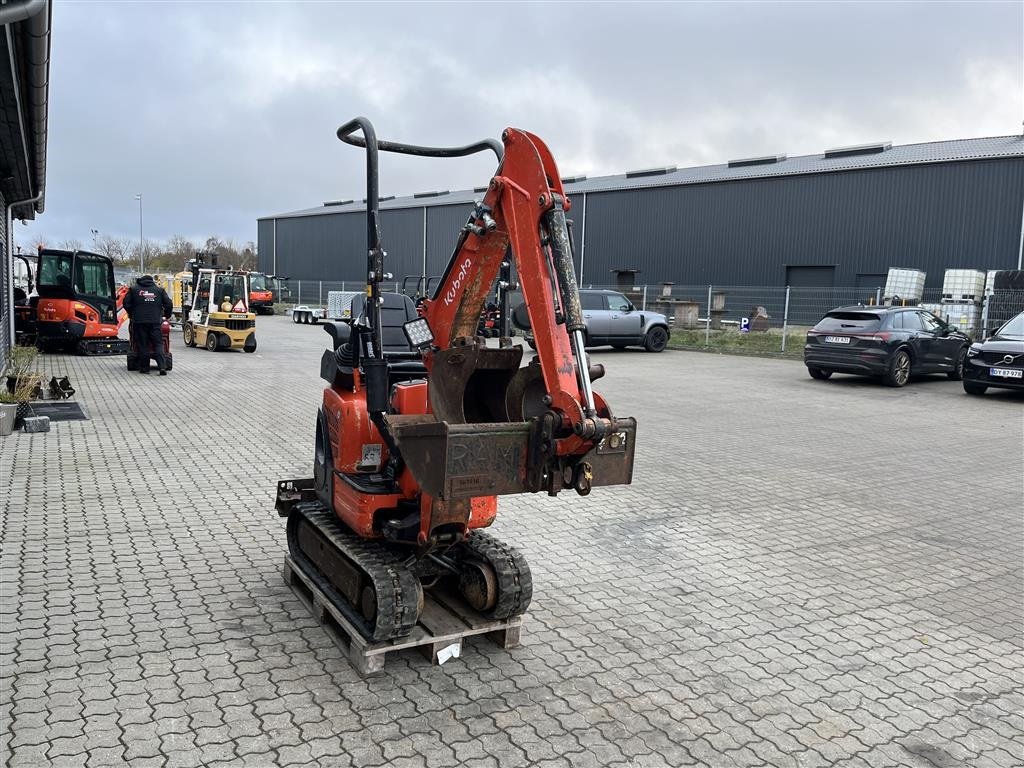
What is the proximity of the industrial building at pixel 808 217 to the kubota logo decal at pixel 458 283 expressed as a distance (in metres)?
21.8

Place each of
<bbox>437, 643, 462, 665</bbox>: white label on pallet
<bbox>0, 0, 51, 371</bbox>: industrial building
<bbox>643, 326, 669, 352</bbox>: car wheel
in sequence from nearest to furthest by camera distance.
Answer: <bbox>437, 643, 462, 665</bbox>: white label on pallet < <bbox>0, 0, 51, 371</bbox>: industrial building < <bbox>643, 326, 669, 352</bbox>: car wheel

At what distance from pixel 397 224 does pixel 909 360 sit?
3928cm

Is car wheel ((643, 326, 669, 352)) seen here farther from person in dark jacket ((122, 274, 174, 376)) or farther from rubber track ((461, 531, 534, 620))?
rubber track ((461, 531, 534, 620))

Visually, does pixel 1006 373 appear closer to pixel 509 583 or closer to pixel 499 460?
pixel 509 583

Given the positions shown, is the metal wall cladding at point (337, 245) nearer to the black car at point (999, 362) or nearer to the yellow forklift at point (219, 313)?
the yellow forklift at point (219, 313)

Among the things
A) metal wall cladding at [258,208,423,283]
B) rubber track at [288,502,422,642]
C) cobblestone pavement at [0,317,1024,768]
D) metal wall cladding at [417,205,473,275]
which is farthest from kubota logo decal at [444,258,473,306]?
metal wall cladding at [258,208,423,283]

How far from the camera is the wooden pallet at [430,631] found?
3.81 metres

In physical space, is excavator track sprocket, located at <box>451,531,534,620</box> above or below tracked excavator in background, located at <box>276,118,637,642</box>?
below

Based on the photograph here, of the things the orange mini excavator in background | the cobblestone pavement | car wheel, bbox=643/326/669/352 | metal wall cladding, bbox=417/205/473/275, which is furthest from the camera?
metal wall cladding, bbox=417/205/473/275

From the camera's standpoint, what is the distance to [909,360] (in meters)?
16.4

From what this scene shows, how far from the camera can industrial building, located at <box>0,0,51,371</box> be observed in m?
5.63

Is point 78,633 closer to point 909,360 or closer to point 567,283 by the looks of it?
point 567,283

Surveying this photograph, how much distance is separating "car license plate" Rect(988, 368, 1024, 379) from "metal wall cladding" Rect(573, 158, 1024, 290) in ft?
56.9

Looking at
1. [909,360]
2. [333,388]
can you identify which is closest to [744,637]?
[333,388]
